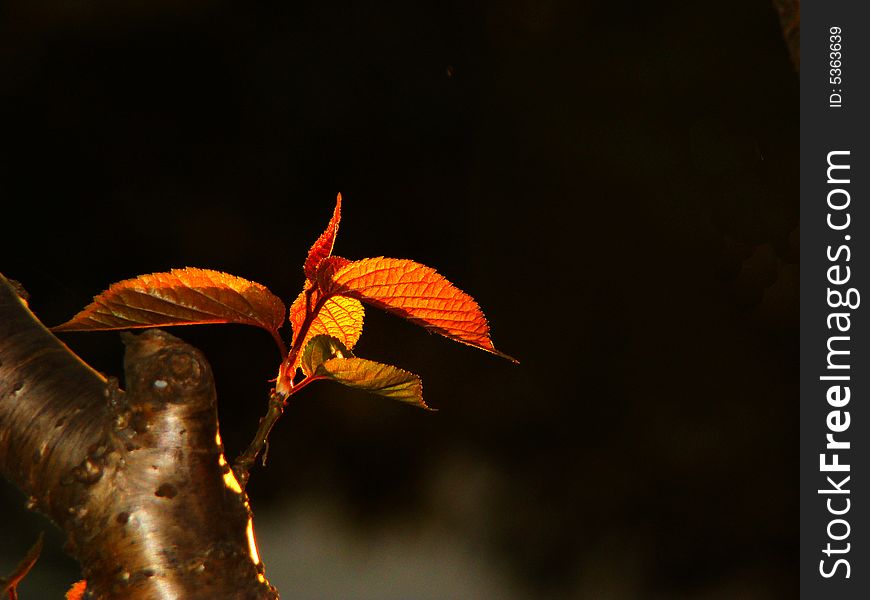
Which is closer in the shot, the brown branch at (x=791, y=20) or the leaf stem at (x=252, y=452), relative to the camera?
the leaf stem at (x=252, y=452)

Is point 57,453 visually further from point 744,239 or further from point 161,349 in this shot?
point 744,239

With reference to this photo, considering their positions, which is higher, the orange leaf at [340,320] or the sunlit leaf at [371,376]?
the orange leaf at [340,320]

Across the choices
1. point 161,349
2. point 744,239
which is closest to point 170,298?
point 161,349

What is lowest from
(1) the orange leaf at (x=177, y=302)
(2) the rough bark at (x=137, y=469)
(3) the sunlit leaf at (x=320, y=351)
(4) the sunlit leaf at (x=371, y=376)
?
(2) the rough bark at (x=137, y=469)

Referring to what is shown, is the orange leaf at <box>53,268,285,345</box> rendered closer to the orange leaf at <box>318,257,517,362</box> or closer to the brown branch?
the orange leaf at <box>318,257,517,362</box>

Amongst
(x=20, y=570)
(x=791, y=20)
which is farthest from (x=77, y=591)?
(x=791, y=20)

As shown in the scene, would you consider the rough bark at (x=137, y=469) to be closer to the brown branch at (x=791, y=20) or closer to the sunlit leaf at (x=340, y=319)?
the sunlit leaf at (x=340, y=319)

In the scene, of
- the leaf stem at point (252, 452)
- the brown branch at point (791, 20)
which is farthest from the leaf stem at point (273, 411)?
the brown branch at point (791, 20)
